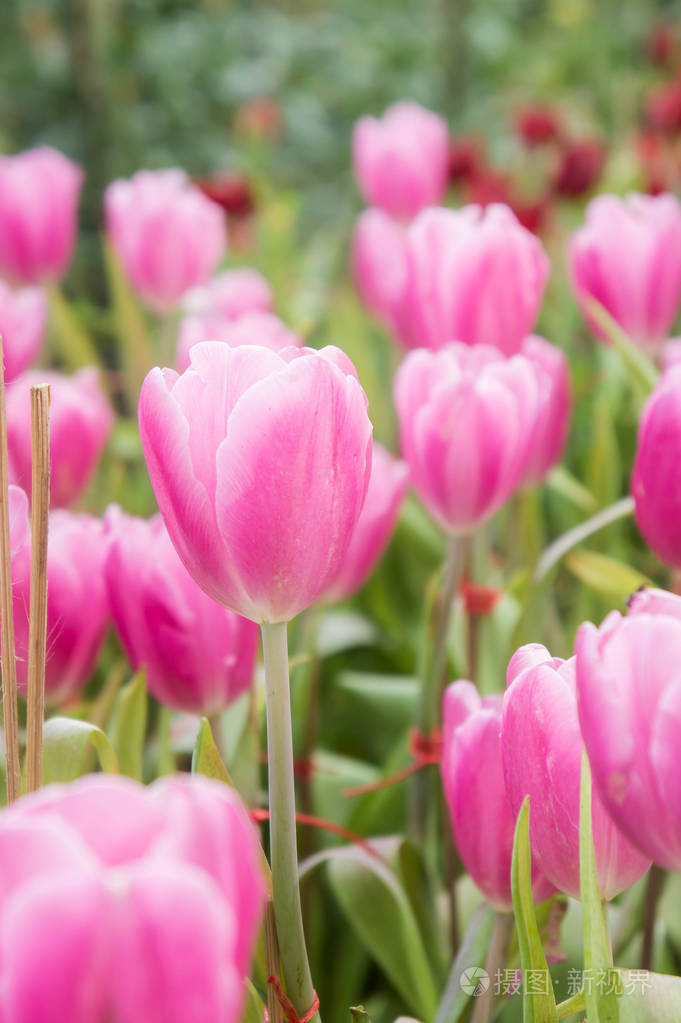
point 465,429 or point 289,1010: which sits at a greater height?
point 465,429

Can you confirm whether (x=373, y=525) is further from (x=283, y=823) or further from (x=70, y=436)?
(x=283, y=823)

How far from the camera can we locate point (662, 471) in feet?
1.54

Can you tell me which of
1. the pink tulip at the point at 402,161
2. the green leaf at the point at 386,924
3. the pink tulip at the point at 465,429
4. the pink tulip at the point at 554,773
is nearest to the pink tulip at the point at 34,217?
the pink tulip at the point at 402,161

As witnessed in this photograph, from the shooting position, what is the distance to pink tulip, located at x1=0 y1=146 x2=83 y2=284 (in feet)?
3.58

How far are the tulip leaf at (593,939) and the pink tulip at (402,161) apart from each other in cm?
118

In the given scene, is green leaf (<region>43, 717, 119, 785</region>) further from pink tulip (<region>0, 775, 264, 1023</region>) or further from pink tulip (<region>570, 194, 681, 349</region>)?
pink tulip (<region>570, 194, 681, 349</region>)

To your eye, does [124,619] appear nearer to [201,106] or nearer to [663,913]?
[663,913]

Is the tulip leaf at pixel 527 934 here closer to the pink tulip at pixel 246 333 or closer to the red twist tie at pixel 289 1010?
the red twist tie at pixel 289 1010

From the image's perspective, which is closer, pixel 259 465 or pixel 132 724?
pixel 259 465

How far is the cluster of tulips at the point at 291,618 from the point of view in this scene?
0.62ft

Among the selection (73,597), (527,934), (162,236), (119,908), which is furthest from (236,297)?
(119,908)

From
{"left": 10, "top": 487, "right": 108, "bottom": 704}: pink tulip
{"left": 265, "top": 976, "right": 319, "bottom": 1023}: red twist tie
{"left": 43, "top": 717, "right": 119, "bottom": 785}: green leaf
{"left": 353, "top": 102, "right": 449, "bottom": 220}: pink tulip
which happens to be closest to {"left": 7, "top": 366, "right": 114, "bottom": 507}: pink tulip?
{"left": 10, "top": 487, "right": 108, "bottom": 704}: pink tulip

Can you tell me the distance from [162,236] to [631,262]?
46 centimetres

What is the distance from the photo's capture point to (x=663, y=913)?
24.0 inches
